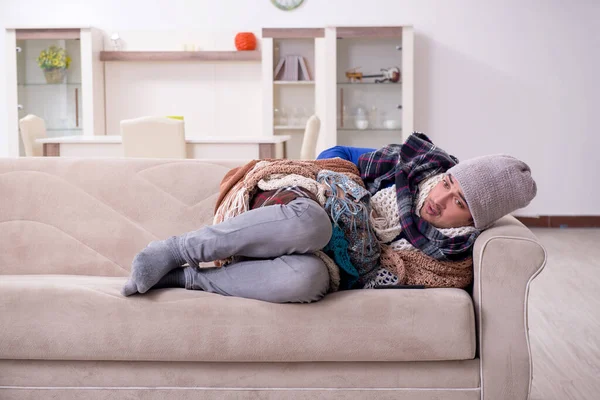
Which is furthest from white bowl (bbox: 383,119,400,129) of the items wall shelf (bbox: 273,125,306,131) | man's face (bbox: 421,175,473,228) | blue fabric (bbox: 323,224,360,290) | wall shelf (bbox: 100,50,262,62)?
blue fabric (bbox: 323,224,360,290)

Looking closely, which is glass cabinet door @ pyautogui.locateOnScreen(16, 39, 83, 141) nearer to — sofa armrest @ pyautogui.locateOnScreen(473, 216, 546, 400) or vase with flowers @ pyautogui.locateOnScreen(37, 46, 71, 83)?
vase with flowers @ pyautogui.locateOnScreen(37, 46, 71, 83)

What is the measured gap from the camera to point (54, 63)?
605cm

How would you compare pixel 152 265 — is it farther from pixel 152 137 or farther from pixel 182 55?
pixel 182 55

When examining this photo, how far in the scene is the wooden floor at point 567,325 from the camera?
8.17 ft

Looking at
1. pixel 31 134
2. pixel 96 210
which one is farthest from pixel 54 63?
pixel 96 210

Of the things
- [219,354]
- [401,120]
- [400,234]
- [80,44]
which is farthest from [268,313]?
[80,44]

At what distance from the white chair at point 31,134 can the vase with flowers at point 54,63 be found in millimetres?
1129

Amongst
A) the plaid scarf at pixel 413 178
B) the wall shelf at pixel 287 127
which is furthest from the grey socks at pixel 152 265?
the wall shelf at pixel 287 127

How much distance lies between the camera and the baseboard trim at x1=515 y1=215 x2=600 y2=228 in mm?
6344

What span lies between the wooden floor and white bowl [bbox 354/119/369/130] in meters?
1.72

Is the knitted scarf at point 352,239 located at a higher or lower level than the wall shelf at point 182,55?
lower

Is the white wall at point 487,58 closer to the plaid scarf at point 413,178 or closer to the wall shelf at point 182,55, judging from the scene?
the wall shelf at point 182,55

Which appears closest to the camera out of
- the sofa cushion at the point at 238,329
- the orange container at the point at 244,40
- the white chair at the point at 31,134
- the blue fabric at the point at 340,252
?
the sofa cushion at the point at 238,329

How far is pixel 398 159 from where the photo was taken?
2334mm
